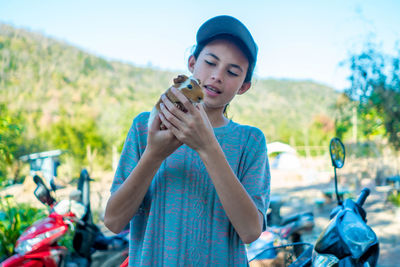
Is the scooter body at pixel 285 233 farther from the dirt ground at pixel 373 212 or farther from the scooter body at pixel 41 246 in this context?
the scooter body at pixel 41 246

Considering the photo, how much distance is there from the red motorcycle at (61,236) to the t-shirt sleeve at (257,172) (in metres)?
2.26

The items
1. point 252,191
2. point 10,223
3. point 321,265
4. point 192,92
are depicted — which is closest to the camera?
point 192,92

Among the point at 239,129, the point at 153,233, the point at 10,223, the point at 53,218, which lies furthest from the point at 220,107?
the point at 10,223

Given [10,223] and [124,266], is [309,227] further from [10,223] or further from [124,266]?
[10,223]

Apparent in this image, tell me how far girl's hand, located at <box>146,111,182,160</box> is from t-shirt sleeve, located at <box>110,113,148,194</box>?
15 cm

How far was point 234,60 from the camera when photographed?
97 centimetres

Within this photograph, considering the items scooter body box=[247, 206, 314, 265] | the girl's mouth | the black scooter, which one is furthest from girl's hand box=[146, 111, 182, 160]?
scooter body box=[247, 206, 314, 265]

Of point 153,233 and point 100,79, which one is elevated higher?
point 100,79

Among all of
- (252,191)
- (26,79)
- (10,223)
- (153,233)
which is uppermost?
(26,79)

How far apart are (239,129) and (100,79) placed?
43627mm

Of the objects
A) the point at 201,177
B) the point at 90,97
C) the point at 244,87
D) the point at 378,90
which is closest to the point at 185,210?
the point at 201,177

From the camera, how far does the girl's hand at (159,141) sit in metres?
0.78

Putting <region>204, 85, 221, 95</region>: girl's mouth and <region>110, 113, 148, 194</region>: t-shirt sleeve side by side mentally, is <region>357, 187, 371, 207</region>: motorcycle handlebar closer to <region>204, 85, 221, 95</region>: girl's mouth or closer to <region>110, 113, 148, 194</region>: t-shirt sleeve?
<region>204, 85, 221, 95</region>: girl's mouth

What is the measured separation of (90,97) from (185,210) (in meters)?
36.2
